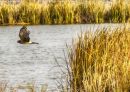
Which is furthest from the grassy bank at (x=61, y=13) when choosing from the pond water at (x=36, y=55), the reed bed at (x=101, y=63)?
the reed bed at (x=101, y=63)

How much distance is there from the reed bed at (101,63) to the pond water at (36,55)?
1.16ft

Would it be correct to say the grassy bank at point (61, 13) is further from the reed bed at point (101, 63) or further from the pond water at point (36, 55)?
the reed bed at point (101, 63)

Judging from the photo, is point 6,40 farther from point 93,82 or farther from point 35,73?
point 93,82

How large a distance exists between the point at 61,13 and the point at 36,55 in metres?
11.9

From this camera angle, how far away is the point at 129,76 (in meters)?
9.76

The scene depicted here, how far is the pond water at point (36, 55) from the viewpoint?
13.7m

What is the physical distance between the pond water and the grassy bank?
4.50 ft

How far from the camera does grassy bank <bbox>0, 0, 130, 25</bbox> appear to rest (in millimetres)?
29906

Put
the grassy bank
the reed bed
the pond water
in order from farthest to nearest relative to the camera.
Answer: the grassy bank
the pond water
the reed bed

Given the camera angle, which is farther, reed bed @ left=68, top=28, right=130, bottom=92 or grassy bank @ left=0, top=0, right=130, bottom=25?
grassy bank @ left=0, top=0, right=130, bottom=25

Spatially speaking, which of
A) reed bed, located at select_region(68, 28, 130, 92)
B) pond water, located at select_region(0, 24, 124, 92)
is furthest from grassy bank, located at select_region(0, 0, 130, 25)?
reed bed, located at select_region(68, 28, 130, 92)

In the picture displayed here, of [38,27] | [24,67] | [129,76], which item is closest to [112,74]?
[129,76]

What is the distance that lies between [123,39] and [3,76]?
13.1ft

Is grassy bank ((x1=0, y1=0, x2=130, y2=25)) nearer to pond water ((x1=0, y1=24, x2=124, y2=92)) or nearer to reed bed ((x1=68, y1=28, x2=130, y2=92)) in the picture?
pond water ((x1=0, y1=24, x2=124, y2=92))
